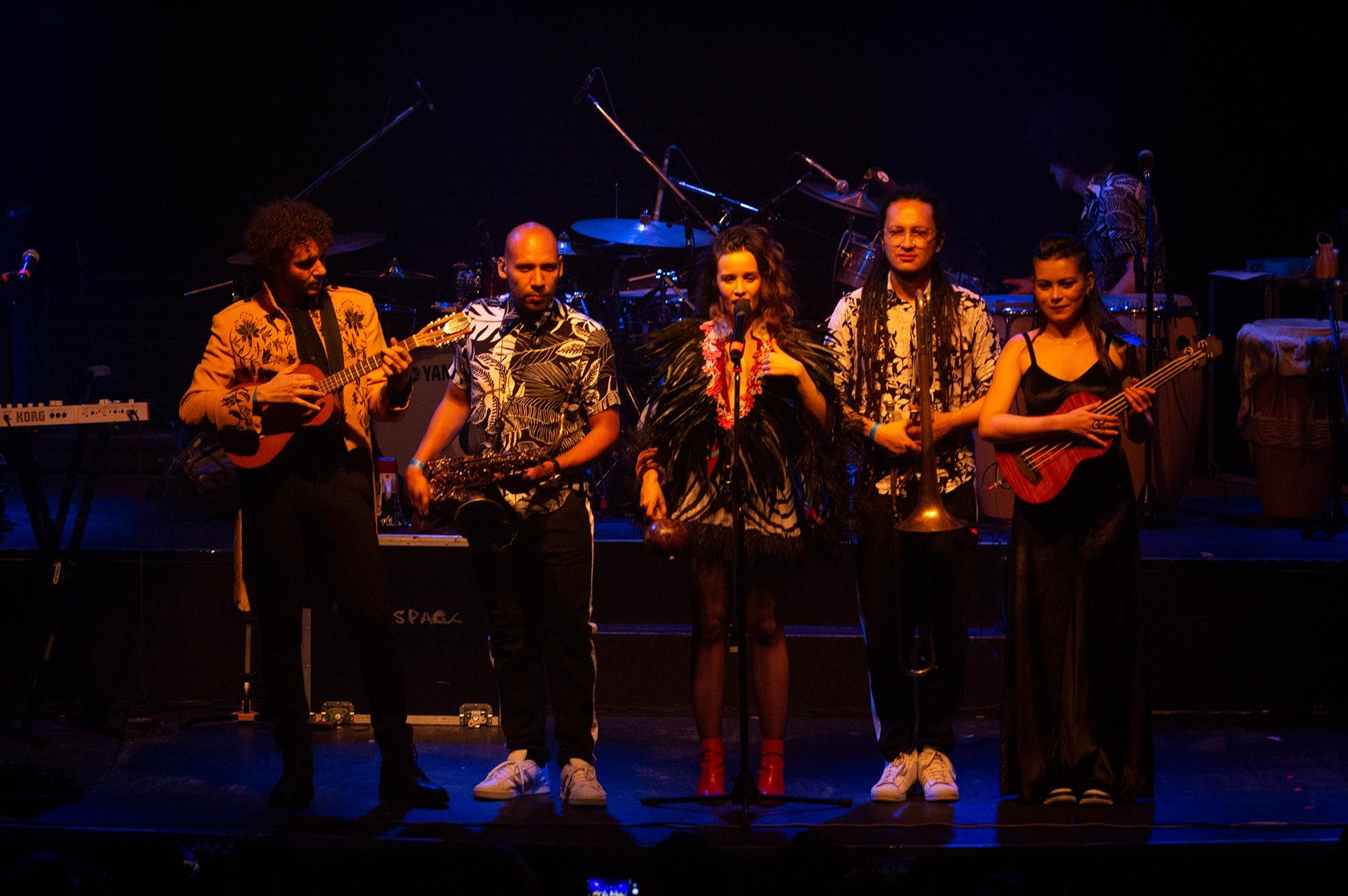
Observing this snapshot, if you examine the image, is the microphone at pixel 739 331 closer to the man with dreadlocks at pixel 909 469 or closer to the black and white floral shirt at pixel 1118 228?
the man with dreadlocks at pixel 909 469

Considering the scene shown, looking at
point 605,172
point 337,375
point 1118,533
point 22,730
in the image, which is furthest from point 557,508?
point 605,172

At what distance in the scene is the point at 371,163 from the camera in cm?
928

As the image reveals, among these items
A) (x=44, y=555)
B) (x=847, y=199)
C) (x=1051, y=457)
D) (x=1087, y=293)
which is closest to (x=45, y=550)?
(x=44, y=555)

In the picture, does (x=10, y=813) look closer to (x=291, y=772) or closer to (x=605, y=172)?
(x=291, y=772)

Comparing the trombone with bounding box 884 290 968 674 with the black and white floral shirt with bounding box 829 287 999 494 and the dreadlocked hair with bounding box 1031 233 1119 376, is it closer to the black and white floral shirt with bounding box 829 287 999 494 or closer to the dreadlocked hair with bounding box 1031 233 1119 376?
the black and white floral shirt with bounding box 829 287 999 494

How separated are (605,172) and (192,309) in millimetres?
3264

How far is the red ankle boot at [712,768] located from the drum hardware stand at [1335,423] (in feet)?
A: 12.2

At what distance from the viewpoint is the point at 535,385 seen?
14.5 ft

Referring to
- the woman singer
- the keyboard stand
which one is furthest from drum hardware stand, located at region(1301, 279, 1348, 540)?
the keyboard stand

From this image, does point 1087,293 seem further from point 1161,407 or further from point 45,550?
point 45,550

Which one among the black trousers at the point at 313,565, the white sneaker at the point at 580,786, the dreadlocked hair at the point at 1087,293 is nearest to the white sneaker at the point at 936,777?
the white sneaker at the point at 580,786

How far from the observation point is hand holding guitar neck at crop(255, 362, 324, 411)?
167 inches

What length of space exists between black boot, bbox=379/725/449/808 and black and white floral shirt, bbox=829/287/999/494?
74.7 inches

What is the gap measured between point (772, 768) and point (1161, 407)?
3860 millimetres
